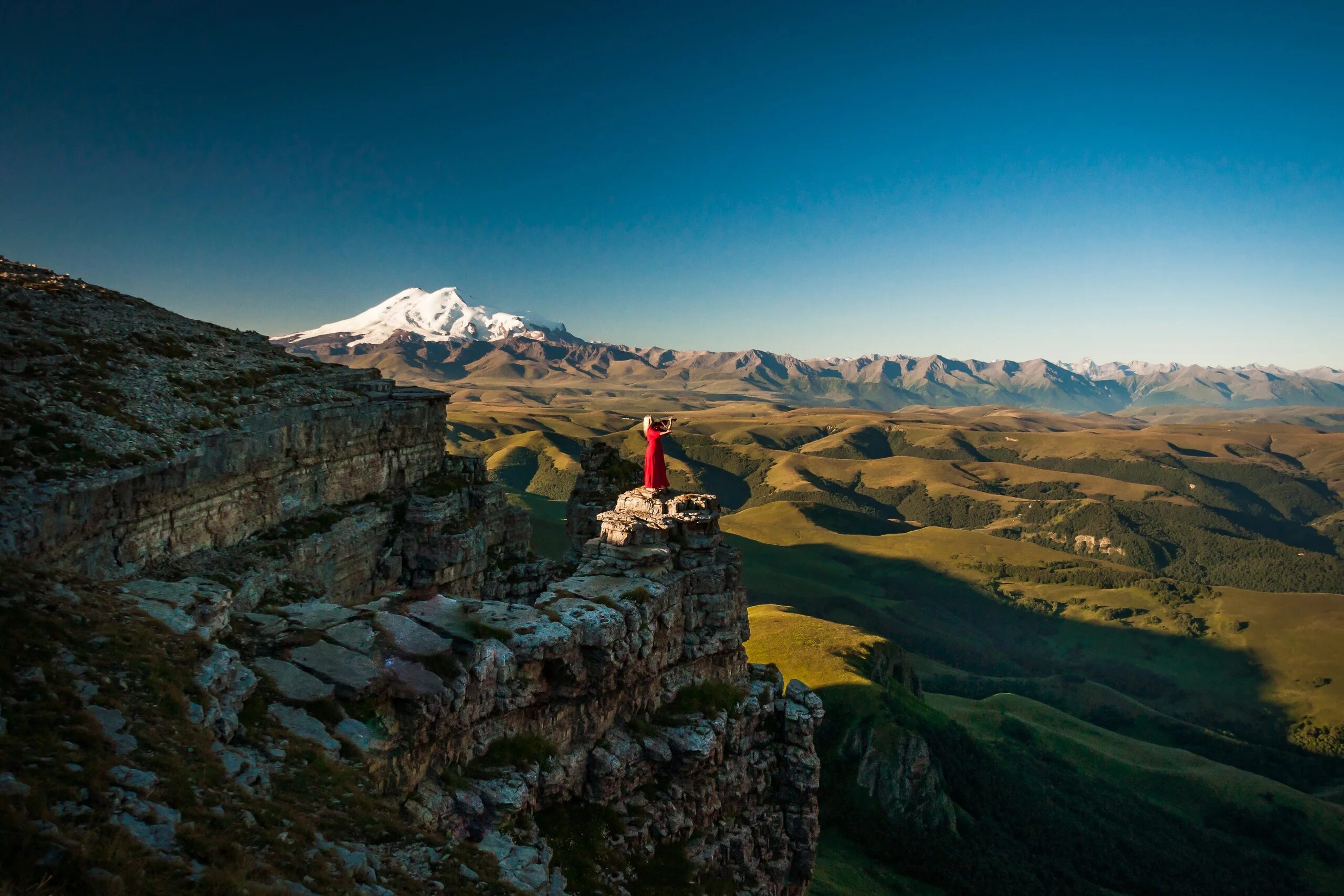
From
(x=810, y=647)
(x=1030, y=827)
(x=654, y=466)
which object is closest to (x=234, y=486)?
(x=654, y=466)

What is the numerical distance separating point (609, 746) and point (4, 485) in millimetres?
25814

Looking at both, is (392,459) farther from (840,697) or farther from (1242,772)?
(1242,772)

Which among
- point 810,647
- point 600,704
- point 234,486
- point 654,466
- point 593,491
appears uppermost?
point 654,466

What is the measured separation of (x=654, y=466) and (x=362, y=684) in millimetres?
24144

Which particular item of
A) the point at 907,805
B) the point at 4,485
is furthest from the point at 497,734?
the point at 907,805

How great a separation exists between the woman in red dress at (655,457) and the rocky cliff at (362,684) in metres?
1.81

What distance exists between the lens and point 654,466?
43.8m

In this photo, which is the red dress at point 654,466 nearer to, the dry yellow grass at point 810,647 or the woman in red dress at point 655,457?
the woman in red dress at point 655,457

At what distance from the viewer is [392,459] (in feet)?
165

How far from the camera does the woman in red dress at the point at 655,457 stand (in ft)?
140

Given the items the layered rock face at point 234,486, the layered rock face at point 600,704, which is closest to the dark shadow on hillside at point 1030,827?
the layered rock face at point 600,704

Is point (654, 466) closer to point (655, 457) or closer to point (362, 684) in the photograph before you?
point (655, 457)

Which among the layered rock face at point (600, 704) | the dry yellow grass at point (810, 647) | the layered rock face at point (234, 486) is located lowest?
the dry yellow grass at point (810, 647)

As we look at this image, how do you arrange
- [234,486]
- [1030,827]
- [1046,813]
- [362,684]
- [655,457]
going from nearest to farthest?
[362,684], [234,486], [655,457], [1030,827], [1046,813]
